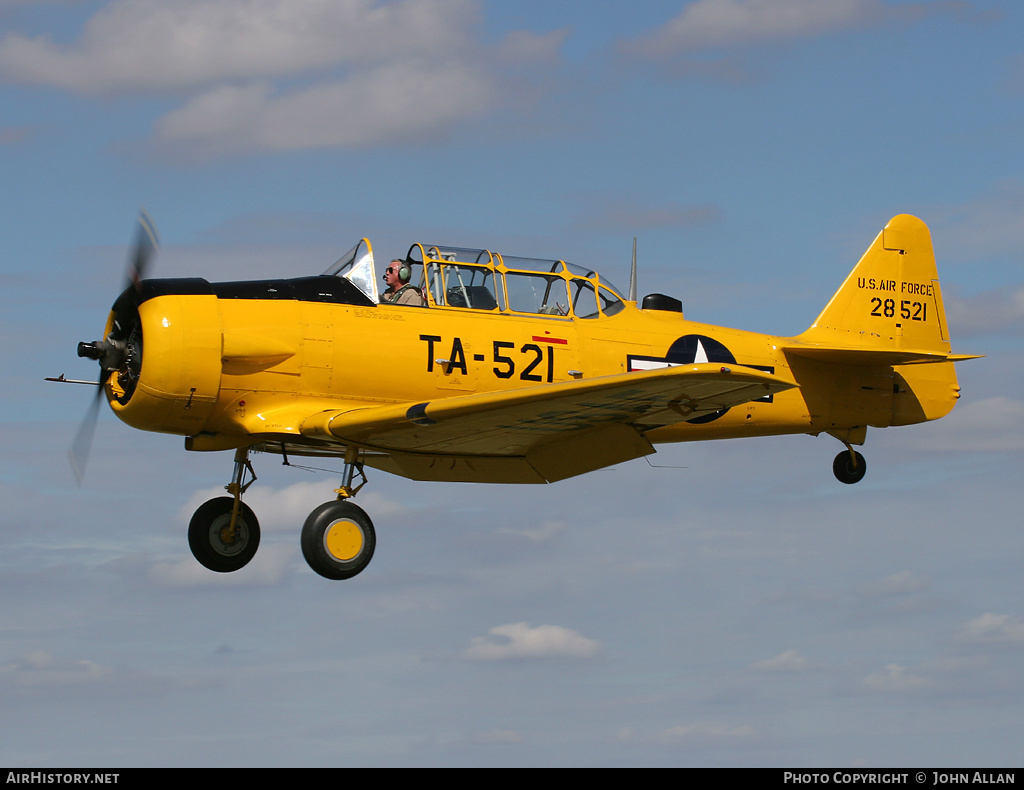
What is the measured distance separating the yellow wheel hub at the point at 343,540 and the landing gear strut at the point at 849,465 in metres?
6.28

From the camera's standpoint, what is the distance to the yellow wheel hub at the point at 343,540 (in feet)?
37.5

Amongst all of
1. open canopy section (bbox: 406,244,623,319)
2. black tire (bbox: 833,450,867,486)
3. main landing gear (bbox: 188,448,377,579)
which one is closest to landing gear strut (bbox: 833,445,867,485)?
black tire (bbox: 833,450,867,486)

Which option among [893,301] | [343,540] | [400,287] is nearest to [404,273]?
[400,287]

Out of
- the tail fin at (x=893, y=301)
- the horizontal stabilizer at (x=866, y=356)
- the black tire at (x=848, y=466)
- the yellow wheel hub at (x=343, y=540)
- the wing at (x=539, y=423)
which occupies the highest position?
the tail fin at (x=893, y=301)

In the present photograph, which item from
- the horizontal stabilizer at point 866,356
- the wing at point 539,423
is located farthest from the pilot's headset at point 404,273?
the horizontal stabilizer at point 866,356

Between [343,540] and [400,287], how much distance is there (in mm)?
2671

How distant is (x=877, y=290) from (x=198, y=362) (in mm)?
8476

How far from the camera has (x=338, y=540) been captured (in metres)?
11.5

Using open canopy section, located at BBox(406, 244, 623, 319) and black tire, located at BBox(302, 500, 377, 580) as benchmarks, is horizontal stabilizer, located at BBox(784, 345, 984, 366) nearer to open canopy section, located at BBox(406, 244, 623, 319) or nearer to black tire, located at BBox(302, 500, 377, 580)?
open canopy section, located at BBox(406, 244, 623, 319)

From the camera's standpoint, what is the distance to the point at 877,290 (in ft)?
52.2

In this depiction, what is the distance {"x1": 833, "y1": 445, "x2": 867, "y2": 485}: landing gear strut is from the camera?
597 inches

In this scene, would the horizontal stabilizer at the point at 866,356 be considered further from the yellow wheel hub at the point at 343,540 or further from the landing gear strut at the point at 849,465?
the yellow wheel hub at the point at 343,540
